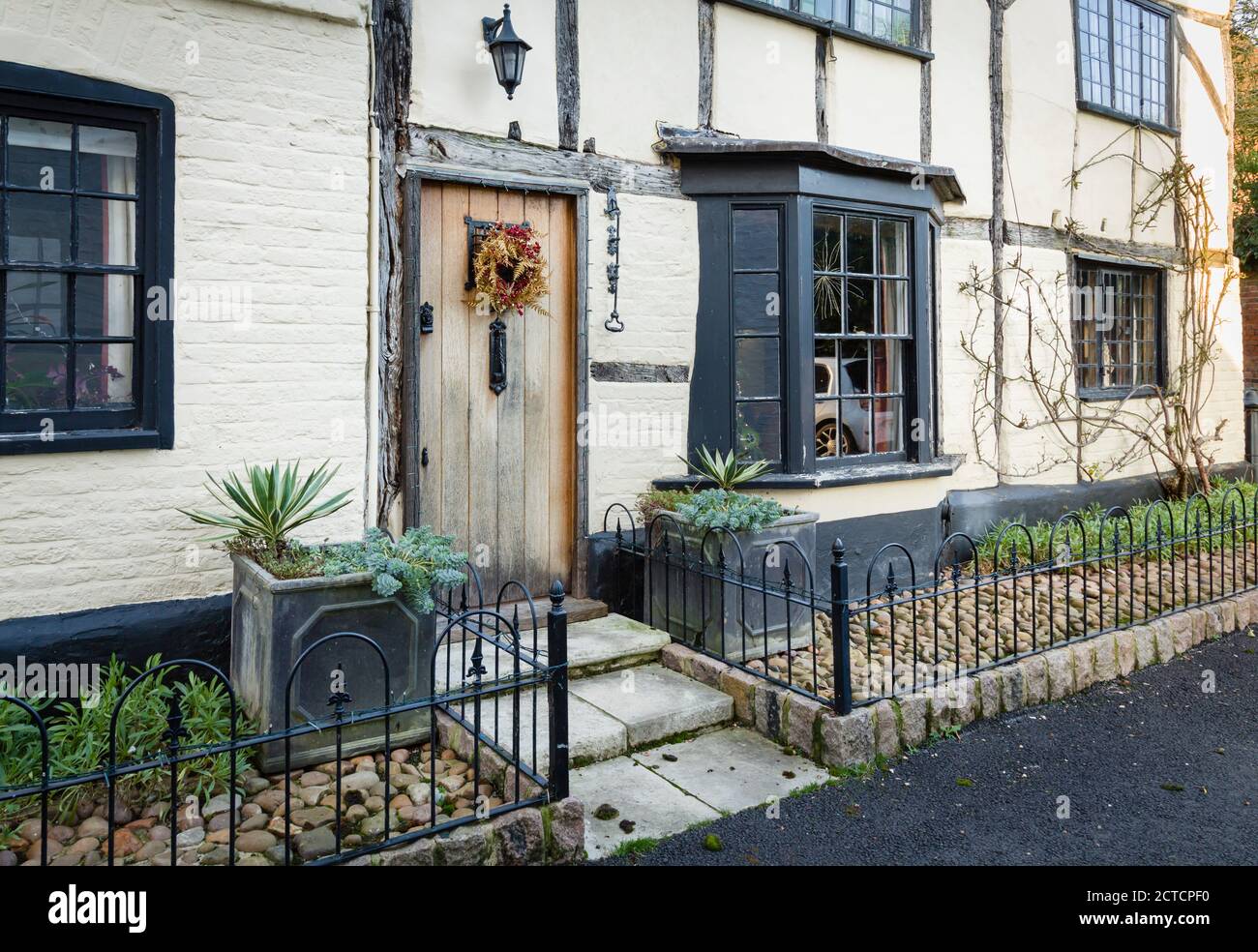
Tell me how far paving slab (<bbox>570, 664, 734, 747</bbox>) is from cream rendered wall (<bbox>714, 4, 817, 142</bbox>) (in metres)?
3.82

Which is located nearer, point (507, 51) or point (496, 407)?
point (507, 51)

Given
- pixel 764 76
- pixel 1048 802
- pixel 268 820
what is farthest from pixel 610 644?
pixel 764 76

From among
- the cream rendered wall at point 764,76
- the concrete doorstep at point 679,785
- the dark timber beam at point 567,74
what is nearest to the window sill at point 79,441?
the concrete doorstep at point 679,785

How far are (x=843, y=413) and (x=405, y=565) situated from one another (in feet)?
13.0

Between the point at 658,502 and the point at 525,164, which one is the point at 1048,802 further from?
the point at 525,164

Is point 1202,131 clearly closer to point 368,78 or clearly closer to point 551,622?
point 368,78

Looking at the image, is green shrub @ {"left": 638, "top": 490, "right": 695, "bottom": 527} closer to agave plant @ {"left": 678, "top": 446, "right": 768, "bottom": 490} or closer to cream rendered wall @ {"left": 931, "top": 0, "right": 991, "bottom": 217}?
agave plant @ {"left": 678, "top": 446, "right": 768, "bottom": 490}

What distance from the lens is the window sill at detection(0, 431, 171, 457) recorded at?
3.84 meters

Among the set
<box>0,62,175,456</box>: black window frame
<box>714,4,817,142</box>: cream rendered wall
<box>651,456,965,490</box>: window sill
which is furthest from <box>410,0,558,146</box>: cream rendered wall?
<box>651,456,965,490</box>: window sill

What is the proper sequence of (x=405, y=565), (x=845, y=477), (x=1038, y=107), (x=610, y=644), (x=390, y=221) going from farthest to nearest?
1. (x=1038, y=107)
2. (x=845, y=477)
3. (x=610, y=644)
4. (x=390, y=221)
5. (x=405, y=565)

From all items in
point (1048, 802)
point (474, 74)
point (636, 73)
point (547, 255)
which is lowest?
point (1048, 802)

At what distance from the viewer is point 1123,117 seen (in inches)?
358

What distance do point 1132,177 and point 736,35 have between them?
5315 mm

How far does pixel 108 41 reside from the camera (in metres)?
4.02
